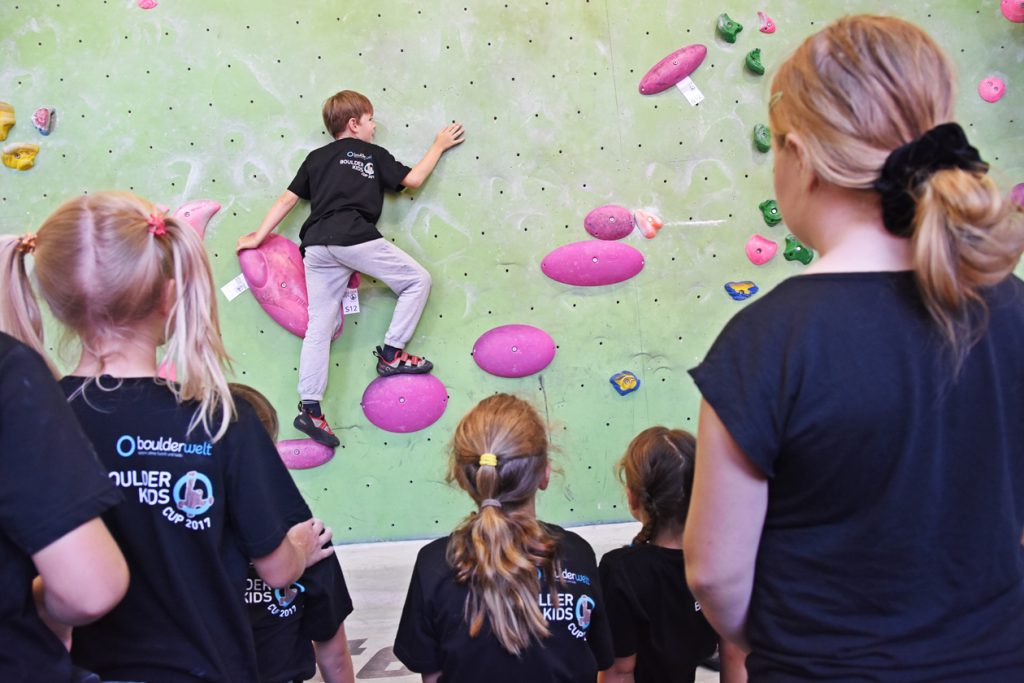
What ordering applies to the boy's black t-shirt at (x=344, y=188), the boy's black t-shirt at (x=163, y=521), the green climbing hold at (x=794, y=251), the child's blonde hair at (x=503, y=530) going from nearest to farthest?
1. the boy's black t-shirt at (x=163, y=521)
2. the child's blonde hair at (x=503, y=530)
3. the boy's black t-shirt at (x=344, y=188)
4. the green climbing hold at (x=794, y=251)

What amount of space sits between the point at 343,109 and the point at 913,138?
2.78 m

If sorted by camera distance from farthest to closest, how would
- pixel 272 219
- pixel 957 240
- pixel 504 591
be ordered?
pixel 272 219 → pixel 504 591 → pixel 957 240

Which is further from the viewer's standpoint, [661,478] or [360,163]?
[360,163]

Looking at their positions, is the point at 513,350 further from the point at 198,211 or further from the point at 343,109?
the point at 198,211

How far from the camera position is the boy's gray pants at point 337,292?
328cm

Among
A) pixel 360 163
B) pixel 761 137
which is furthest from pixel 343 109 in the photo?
pixel 761 137

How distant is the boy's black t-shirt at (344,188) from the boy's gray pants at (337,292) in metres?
0.07

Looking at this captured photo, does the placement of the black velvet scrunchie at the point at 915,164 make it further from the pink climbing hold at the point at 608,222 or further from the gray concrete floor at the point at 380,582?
the pink climbing hold at the point at 608,222

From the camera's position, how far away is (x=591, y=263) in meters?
3.48

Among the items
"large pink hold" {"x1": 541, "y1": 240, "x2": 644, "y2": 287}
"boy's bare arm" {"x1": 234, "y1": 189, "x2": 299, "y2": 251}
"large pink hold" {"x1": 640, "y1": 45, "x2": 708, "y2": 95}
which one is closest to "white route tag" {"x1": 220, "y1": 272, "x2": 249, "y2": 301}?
"boy's bare arm" {"x1": 234, "y1": 189, "x2": 299, "y2": 251}

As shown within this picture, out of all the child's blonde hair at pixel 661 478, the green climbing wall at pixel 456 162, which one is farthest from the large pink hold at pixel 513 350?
the child's blonde hair at pixel 661 478

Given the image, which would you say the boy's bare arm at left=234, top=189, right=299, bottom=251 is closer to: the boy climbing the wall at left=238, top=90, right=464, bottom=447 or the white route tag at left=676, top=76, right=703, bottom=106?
the boy climbing the wall at left=238, top=90, right=464, bottom=447

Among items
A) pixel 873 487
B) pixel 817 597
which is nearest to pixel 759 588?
pixel 817 597

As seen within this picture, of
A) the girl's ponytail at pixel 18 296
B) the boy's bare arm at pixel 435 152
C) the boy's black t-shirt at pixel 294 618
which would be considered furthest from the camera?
the boy's bare arm at pixel 435 152
